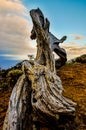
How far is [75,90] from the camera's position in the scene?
38.3 feet

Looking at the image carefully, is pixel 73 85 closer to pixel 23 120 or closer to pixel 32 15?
pixel 32 15

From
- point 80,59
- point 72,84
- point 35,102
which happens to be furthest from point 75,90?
point 80,59

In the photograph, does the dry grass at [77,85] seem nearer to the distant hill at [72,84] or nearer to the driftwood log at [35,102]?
the distant hill at [72,84]

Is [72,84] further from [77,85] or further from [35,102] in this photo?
[35,102]

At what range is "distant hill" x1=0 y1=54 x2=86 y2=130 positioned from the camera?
30.8ft

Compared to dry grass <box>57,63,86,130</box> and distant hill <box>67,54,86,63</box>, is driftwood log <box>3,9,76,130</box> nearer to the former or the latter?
dry grass <box>57,63,86,130</box>

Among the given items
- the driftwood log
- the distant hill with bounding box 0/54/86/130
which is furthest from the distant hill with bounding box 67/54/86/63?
the driftwood log

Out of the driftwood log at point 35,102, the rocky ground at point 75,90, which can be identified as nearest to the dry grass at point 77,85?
the rocky ground at point 75,90

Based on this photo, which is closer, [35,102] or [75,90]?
[35,102]

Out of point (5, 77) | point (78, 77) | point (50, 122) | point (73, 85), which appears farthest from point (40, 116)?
point (5, 77)

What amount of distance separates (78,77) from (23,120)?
6.03 metres

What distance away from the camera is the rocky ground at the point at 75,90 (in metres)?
9.21

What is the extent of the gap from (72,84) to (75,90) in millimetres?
783

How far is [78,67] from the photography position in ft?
49.4
